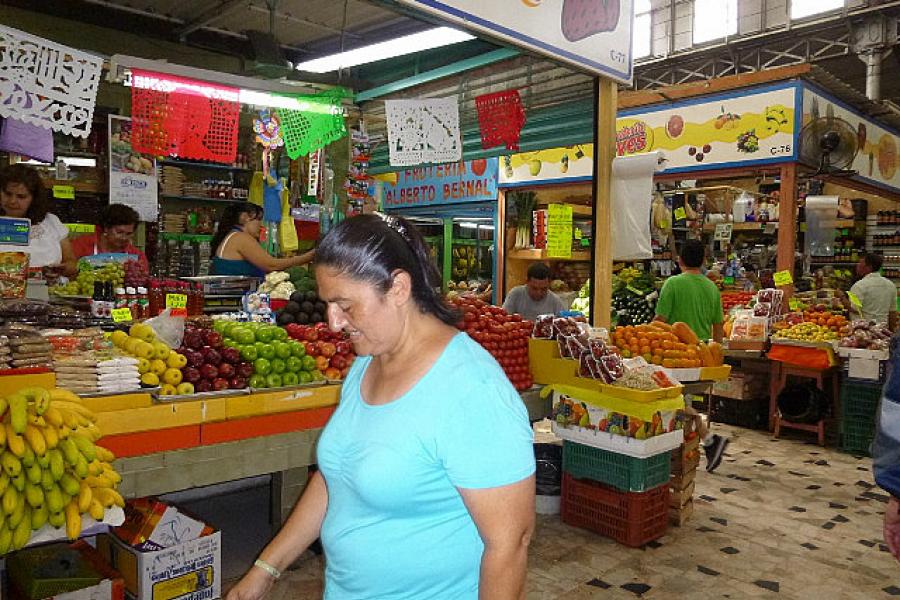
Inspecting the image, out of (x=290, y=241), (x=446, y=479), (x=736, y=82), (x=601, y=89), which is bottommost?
(x=446, y=479)

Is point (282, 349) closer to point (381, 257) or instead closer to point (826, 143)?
point (381, 257)

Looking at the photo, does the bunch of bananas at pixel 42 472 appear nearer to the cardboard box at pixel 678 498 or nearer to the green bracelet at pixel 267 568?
the green bracelet at pixel 267 568

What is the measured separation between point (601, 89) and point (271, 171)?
9.89ft

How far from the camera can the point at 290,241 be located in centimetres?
619

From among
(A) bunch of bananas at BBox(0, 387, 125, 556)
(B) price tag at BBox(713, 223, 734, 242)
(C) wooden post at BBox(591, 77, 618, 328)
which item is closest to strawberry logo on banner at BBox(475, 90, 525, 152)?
(C) wooden post at BBox(591, 77, 618, 328)

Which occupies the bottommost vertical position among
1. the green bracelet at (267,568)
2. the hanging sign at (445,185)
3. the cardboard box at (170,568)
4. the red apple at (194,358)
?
the cardboard box at (170,568)

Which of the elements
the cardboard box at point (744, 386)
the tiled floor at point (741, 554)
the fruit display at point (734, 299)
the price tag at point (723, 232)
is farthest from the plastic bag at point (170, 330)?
the price tag at point (723, 232)

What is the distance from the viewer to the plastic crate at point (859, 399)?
21.1ft

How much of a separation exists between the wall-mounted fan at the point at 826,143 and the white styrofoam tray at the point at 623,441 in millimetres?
4977

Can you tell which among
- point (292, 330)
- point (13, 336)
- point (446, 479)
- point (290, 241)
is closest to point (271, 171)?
point (290, 241)

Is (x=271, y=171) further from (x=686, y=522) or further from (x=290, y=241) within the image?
(x=686, y=522)

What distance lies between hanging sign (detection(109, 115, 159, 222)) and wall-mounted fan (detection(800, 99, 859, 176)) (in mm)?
7335

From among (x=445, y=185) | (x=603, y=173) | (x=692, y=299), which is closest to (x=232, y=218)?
(x=603, y=173)

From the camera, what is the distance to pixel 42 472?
2092 millimetres
